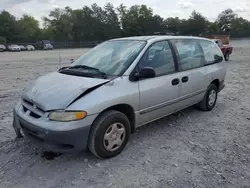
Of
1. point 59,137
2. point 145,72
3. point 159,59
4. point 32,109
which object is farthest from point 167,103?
point 32,109

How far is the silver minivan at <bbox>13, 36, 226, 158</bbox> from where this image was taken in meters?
3.04

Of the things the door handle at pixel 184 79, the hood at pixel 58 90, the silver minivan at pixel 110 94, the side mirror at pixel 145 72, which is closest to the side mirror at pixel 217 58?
the silver minivan at pixel 110 94

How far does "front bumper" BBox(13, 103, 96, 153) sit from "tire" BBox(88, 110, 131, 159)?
110 mm

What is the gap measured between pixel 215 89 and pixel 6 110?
469cm

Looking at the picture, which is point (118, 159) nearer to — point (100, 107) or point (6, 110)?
point (100, 107)

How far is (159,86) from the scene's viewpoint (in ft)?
12.9

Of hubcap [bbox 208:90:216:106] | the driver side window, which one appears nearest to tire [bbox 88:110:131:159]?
the driver side window

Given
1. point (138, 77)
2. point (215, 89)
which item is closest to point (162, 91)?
point (138, 77)

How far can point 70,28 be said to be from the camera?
74875mm

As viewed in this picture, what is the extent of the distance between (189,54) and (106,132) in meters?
2.40

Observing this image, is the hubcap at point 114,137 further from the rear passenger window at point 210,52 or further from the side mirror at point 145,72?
the rear passenger window at point 210,52

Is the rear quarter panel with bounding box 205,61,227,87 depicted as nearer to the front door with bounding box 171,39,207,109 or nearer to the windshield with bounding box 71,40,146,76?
the front door with bounding box 171,39,207,109

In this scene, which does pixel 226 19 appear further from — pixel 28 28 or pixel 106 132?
pixel 106 132

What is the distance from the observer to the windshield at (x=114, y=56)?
12.2ft
